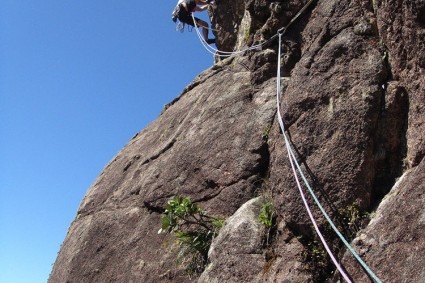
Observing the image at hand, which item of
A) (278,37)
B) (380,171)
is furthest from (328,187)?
(278,37)

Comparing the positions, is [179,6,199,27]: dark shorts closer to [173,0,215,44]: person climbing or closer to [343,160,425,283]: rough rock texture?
[173,0,215,44]: person climbing

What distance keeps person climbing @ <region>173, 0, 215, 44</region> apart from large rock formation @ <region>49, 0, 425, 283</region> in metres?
4.43

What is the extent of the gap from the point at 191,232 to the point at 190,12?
924 centimetres

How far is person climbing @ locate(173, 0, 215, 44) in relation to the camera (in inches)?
580

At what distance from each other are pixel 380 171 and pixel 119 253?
187 inches

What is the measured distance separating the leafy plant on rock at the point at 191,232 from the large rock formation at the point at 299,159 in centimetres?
19

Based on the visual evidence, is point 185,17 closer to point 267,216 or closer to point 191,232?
point 191,232

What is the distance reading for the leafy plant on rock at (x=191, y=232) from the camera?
7.40 meters

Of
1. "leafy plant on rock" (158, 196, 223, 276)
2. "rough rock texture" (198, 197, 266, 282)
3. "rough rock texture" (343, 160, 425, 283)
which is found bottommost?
"rough rock texture" (343, 160, 425, 283)

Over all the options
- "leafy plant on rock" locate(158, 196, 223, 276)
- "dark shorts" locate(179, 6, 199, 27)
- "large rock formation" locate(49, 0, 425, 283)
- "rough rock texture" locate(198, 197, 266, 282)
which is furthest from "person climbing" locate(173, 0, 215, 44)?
"rough rock texture" locate(198, 197, 266, 282)

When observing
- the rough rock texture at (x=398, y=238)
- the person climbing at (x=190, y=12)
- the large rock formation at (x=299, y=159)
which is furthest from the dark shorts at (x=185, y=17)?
the rough rock texture at (x=398, y=238)

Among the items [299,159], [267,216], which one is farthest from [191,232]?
[299,159]

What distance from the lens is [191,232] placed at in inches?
302

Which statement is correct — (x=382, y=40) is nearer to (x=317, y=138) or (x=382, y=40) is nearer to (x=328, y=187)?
(x=317, y=138)
